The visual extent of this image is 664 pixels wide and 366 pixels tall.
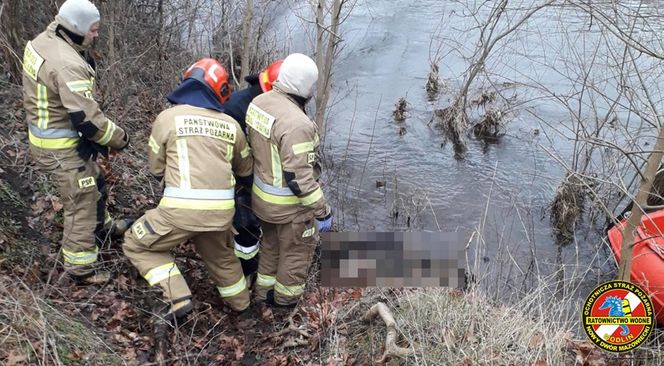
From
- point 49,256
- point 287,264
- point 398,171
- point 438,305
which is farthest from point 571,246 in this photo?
point 49,256

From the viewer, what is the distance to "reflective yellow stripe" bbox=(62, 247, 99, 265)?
3998 millimetres

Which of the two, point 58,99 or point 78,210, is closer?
point 58,99

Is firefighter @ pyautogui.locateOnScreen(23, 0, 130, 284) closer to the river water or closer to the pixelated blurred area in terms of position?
the pixelated blurred area

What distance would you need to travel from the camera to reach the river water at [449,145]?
7230 millimetres

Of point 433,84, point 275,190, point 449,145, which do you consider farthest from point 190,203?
point 433,84

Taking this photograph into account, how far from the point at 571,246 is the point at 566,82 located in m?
4.26

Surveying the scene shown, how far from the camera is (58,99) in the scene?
12.4ft

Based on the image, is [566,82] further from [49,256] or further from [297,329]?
[49,256]

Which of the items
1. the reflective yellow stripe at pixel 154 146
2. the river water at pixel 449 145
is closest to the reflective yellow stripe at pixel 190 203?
the reflective yellow stripe at pixel 154 146

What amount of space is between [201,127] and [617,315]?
8.82 ft

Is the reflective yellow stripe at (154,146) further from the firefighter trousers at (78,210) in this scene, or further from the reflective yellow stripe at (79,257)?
the reflective yellow stripe at (79,257)

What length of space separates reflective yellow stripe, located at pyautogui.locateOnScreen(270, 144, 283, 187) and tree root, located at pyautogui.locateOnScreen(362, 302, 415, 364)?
120 cm

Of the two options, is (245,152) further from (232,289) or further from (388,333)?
(388,333)

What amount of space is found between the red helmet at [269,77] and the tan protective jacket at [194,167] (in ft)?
2.02
